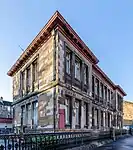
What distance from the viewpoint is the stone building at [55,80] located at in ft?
49.7

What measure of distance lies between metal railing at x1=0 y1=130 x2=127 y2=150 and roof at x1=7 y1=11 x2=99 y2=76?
6.73 m

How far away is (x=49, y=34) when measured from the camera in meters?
16.5

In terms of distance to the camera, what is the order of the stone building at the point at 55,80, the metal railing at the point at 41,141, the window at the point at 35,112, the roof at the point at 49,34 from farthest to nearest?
the window at the point at 35,112, the roof at the point at 49,34, the stone building at the point at 55,80, the metal railing at the point at 41,141

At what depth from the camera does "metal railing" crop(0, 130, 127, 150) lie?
26.8ft

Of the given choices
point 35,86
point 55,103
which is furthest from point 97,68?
point 55,103

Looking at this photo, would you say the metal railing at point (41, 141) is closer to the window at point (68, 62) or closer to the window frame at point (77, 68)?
the window at point (68, 62)

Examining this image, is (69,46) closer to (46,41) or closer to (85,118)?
(46,41)

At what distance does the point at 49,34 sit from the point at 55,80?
3397mm

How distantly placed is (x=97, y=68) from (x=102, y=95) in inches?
206

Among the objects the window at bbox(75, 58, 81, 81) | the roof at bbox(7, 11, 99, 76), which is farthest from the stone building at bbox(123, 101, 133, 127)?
the window at bbox(75, 58, 81, 81)

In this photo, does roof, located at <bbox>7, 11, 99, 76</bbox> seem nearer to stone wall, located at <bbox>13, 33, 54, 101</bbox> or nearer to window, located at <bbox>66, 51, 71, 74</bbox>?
stone wall, located at <bbox>13, 33, 54, 101</bbox>

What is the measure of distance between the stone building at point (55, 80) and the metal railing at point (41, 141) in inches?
69.9

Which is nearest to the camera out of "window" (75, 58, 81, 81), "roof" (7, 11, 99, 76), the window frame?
"roof" (7, 11, 99, 76)

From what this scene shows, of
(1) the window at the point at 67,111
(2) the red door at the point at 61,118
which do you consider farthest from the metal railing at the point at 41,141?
(1) the window at the point at 67,111
